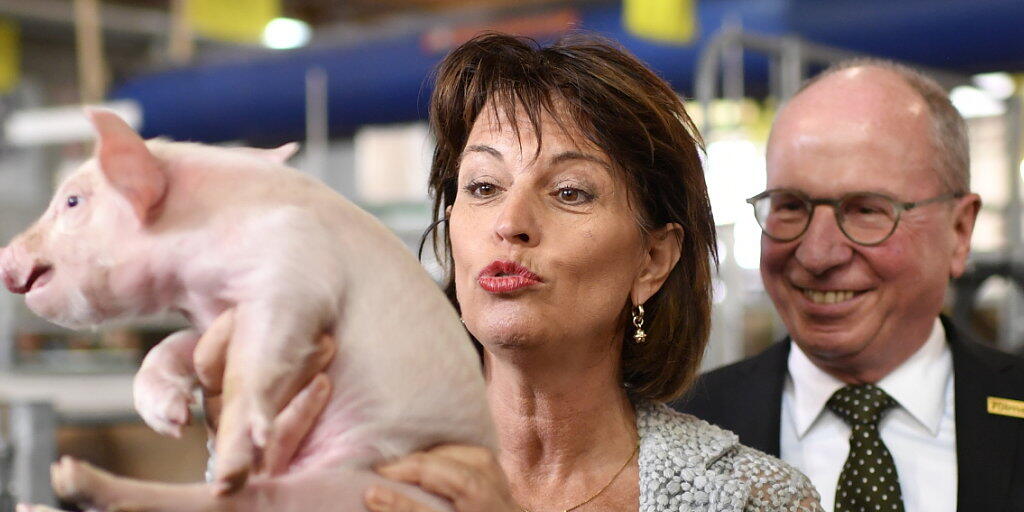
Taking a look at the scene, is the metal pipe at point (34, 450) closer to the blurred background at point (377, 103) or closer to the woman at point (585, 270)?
the blurred background at point (377, 103)

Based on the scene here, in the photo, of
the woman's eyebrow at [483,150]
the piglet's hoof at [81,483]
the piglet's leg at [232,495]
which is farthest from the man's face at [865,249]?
the piglet's hoof at [81,483]

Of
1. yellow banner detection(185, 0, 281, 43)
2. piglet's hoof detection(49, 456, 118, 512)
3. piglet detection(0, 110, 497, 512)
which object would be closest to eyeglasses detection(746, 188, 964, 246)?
piglet detection(0, 110, 497, 512)

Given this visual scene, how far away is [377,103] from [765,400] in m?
4.85

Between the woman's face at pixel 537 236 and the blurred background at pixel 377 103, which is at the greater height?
the woman's face at pixel 537 236

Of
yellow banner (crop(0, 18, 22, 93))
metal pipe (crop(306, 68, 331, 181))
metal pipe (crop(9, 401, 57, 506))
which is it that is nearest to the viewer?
metal pipe (crop(9, 401, 57, 506))

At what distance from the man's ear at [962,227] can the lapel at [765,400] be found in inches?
14.3

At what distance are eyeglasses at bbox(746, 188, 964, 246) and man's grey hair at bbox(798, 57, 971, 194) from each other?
1.5 inches

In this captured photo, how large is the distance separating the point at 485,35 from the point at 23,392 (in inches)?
143

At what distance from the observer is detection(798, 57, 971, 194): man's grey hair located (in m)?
2.13

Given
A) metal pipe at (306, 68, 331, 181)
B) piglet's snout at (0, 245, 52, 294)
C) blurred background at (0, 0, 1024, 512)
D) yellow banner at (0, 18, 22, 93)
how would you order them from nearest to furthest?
1. piglet's snout at (0, 245, 52, 294)
2. blurred background at (0, 0, 1024, 512)
3. metal pipe at (306, 68, 331, 181)
4. yellow banner at (0, 18, 22, 93)

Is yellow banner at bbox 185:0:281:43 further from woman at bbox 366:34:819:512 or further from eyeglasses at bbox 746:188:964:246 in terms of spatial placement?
woman at bbox 366:34:819:512

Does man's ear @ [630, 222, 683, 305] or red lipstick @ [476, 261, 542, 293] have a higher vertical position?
red lipstick @ [476, 261, 542, 293]

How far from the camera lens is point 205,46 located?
8766mm

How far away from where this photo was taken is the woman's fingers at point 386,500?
2.78 feet
